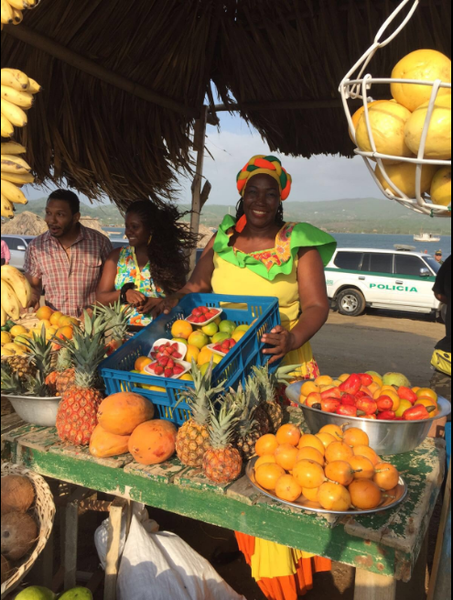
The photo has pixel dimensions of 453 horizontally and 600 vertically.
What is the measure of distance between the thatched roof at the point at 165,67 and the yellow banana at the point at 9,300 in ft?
7.71

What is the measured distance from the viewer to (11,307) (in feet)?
4.77

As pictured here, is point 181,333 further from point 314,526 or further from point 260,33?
point 260,33

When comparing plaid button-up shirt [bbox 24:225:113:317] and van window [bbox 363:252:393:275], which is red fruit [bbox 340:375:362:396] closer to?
plaid button-up shirt [bbox 24:225:113:317]

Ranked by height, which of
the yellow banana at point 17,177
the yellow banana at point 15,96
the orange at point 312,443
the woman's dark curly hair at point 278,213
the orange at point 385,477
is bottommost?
the orange at point 385,477

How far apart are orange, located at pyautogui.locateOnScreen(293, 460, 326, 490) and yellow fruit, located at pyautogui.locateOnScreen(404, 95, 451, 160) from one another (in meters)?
1.19

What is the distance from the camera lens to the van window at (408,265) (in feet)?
46.9

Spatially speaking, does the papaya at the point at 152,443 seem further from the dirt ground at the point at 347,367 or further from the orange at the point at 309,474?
the dirt ground at the point at 347,367

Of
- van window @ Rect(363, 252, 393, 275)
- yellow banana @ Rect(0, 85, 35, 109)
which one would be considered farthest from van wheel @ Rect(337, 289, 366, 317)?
yellow banana @ Rect(0, 85, 35, 109)

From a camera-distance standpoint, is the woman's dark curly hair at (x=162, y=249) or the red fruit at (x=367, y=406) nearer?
the red fruit at (x=367, y=406)

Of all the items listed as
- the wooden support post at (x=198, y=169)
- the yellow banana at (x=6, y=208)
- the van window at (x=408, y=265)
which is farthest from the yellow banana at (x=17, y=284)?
the van window at (x=408, y=265)

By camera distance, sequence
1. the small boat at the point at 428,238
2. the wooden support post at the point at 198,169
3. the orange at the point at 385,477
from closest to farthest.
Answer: the orange at the point at 385,477, the wooden support post at the point at 198,169, the small boat at the point at 428,238

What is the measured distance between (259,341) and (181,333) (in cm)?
46

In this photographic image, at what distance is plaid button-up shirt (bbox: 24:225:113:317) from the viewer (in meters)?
4.33

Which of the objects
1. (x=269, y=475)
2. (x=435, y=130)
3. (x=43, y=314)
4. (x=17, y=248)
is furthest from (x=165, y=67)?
(x=17, y=248)
